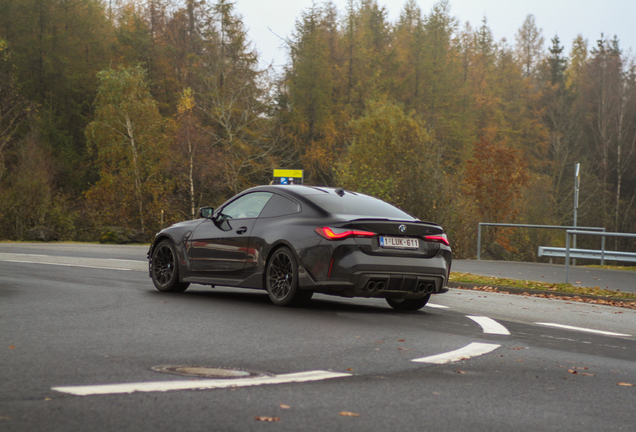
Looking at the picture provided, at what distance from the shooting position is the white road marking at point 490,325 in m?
8.09

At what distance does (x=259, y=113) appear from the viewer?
168ft

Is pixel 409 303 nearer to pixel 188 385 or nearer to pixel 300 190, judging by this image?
pixel 300 190

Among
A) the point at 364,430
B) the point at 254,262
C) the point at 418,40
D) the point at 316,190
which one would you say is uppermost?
the point at 418,40

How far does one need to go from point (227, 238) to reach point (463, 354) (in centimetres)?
449

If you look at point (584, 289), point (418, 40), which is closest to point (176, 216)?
point (418, 40)

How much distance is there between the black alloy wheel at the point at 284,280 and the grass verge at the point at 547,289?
5700 millimetres

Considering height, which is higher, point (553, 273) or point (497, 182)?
point (497, 182)

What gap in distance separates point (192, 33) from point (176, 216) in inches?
668

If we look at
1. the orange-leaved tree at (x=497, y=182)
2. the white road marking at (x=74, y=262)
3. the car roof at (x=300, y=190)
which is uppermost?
the orange-leaved tree at (x=497, y=182)

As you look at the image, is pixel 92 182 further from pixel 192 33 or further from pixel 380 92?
pixel 380 92

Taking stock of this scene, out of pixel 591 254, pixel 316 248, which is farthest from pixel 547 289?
pixel 591 254

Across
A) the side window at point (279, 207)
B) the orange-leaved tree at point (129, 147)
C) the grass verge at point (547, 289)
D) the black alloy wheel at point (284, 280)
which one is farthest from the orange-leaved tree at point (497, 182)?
the black alloy wheel at point (284, 280)

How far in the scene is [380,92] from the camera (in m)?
60.1

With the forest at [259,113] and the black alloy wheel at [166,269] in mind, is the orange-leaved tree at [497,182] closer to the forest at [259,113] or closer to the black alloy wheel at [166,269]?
the forest at [259,113]
